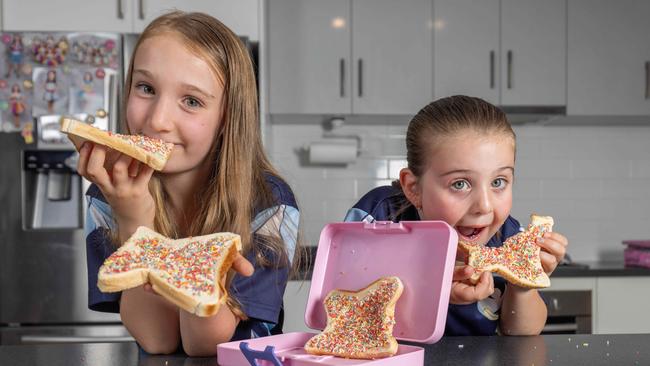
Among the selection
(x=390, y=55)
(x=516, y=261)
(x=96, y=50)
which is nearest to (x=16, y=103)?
(x=96, y=50)

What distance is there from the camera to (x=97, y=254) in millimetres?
1357

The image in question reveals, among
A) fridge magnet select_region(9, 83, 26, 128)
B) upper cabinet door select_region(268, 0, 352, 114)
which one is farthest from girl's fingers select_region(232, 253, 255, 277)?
upper cabinet door select_region(268, 0, 352, 114)

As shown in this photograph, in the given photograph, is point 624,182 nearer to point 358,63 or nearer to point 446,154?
point 358,63

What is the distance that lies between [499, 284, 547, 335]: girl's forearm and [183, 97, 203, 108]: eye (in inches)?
26.7

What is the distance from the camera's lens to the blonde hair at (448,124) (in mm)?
1339

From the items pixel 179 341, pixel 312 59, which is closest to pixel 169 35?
pixel 179 341

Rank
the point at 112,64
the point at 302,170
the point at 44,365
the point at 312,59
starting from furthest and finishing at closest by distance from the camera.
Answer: the point at 302,170, the point at 312,59, the point at 112,64, the point at 44,365

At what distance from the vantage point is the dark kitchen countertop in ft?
3.34

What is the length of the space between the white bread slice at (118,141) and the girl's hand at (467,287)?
1.68 feet

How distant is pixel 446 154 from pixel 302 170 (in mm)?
2277

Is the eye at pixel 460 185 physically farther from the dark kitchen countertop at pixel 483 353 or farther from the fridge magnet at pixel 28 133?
the fridge magnet at pixel 28 133

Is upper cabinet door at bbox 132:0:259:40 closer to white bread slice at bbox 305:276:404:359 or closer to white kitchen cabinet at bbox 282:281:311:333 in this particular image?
white kitchen cabinet at bbox 282:281:311:333

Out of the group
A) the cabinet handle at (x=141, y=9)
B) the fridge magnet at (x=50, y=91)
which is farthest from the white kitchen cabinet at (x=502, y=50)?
the fridge magnet at (x=50, y=91)

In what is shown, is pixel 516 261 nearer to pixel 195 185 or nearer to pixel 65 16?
pixel 195 185
